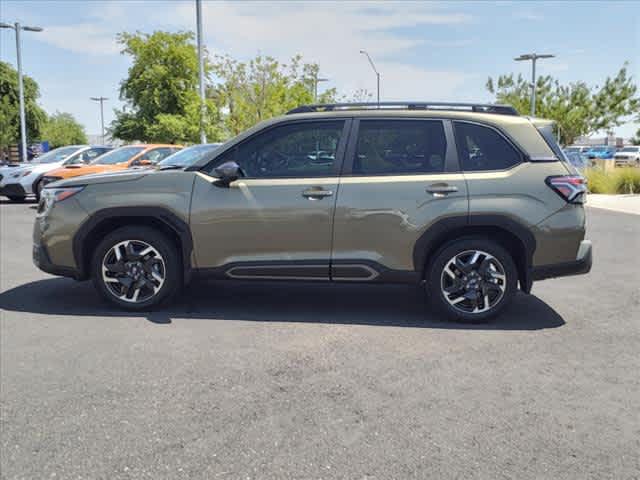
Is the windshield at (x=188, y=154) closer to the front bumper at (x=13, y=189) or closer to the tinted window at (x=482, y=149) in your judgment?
the tinted window at (x=482, y=149)

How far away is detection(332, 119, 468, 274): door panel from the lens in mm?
5281

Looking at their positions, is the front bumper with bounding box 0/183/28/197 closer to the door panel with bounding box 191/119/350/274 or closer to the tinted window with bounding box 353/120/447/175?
the door panel with bounding box 191/119/350/274

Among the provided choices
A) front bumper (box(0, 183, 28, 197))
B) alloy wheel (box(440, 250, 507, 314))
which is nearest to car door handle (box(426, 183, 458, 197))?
alloy wheel (box(440, 250, 507, 314))

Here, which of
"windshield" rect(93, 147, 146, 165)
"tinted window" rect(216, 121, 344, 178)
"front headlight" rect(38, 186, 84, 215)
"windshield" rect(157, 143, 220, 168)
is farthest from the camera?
"windshield" rect(93, 147, 146, 165)

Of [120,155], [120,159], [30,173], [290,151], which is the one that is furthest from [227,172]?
[30,173]

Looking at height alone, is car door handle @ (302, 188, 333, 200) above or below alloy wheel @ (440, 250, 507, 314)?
above

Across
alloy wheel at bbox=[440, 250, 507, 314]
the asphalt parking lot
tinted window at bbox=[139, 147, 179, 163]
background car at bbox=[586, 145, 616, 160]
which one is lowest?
the asphalt parking lot

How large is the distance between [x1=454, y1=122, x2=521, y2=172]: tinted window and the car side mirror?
1893 mm

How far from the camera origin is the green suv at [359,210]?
5.28m

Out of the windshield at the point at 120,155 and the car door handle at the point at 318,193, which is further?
the windshield at the point at 120,155

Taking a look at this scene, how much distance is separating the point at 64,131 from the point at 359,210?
296 ft

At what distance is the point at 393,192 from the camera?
Answer: 5.29 m

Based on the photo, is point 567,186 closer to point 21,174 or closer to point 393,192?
point 393,192

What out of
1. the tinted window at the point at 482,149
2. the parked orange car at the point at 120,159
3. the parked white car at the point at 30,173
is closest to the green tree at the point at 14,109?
the parked white car at the point at 30,173
